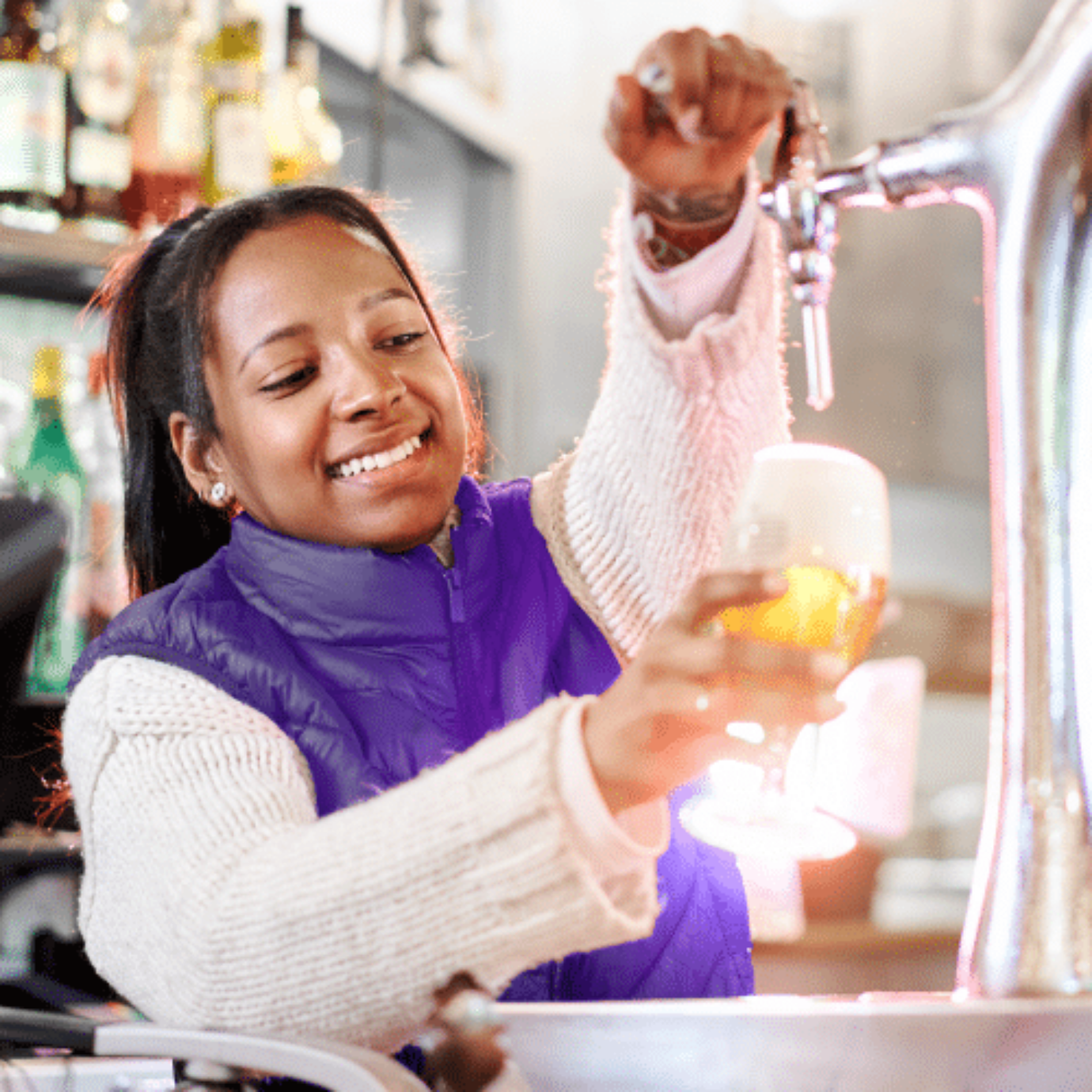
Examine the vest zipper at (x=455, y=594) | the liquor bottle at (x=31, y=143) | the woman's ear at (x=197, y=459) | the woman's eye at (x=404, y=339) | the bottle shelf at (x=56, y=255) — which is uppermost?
the liquor bottle at (x=31, y=143)

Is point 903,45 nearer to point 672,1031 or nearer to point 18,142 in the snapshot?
point 18,142

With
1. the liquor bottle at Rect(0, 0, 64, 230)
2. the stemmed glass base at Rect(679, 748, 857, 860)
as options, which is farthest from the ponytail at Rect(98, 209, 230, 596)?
the stemmed glass base at Rect(679, 748, 857, 860)

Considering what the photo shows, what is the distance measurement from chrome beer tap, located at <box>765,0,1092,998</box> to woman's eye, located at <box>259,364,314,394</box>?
316 mm

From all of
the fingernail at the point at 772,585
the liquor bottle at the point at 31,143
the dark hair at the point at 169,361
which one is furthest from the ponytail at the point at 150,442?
the fingernail at the point at 772,585

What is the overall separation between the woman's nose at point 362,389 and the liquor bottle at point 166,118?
2.34ft

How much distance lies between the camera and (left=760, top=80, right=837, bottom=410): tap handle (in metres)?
0.59

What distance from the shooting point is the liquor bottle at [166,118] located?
1435mm

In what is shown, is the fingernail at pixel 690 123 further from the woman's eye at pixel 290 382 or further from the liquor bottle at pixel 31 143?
the liquor bottle at pixel 31 143

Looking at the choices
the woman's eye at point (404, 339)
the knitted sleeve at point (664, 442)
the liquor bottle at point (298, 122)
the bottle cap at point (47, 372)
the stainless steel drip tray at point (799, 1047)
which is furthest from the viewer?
the liquor bottle at point (298, 122)

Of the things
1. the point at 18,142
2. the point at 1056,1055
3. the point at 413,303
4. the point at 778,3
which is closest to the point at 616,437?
the point at 413,303

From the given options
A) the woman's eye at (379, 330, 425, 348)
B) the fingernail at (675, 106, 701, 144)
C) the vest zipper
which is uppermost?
the fingernail at (675, 106, 701, 144)

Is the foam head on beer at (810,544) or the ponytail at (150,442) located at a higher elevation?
the foam head on beer at (810,544)

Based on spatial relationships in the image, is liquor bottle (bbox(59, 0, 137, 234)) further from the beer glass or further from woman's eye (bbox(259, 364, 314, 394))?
the beer glass

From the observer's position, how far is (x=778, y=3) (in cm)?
279
